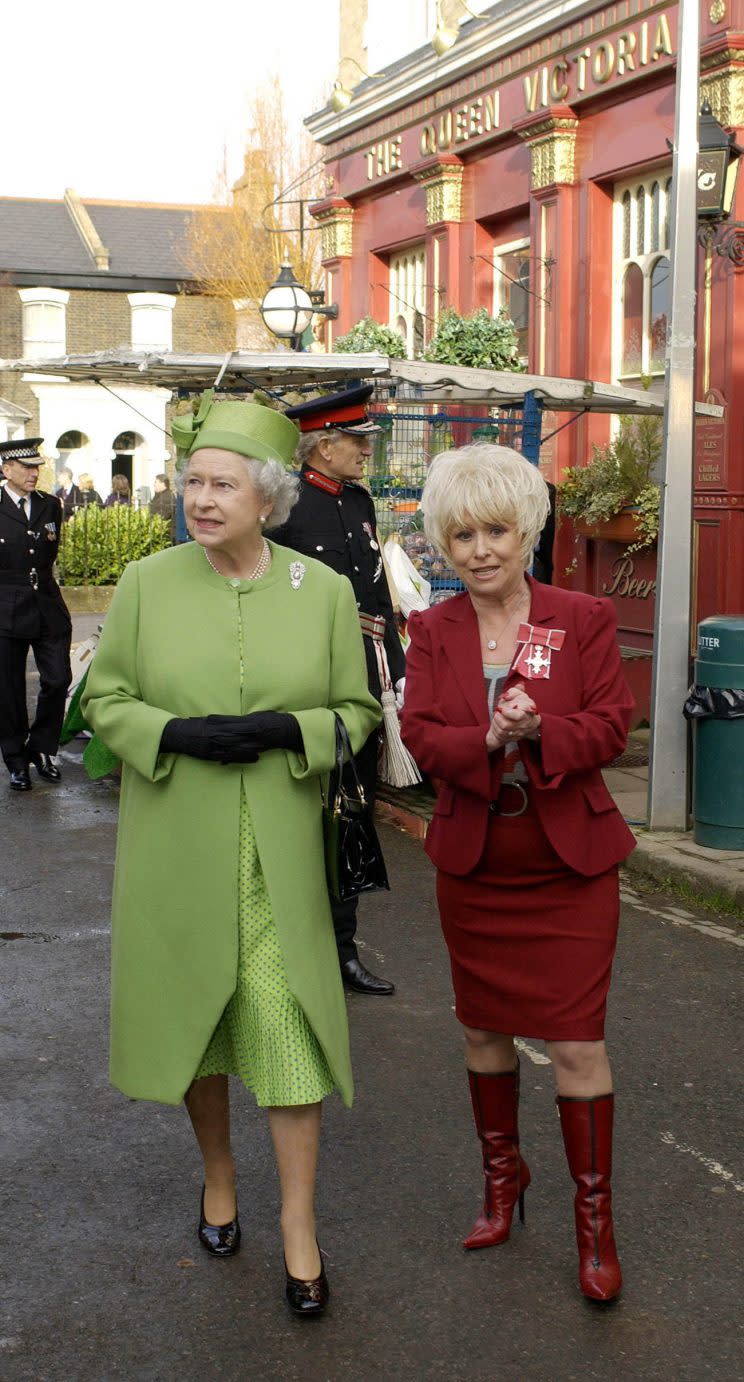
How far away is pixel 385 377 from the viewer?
34.2 feet

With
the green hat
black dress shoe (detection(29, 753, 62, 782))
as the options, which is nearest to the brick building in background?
black dress shoe (detection(29, 753, 62, 782))

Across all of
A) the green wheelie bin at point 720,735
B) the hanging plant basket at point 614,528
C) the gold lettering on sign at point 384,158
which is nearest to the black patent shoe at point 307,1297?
the green wheelie bin at point 720,735

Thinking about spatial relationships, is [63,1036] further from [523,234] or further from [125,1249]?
[523,234]

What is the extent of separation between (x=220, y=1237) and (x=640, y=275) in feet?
→ 37.2

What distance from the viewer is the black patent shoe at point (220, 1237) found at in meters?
3.88

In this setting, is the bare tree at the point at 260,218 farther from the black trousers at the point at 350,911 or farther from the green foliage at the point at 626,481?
the black trousers at the point at 350,911

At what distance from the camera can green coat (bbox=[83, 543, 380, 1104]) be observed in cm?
360

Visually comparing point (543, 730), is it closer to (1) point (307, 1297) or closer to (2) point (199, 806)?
(2) point (199, 806)

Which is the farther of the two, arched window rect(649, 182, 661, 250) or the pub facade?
arched window rect(649, 182, 661, 250)

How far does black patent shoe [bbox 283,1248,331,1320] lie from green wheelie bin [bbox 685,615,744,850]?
4.91 metres

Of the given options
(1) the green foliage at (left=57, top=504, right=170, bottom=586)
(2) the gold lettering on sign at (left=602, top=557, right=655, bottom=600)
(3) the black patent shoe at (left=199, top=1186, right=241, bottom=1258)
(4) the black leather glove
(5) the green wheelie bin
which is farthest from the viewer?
(1) the green foliage at (left=57, top=504, right=170, bottom=586)

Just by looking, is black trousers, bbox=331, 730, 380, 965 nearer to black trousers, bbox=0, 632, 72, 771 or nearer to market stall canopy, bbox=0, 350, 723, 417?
market stall canopy, bbox=0, 350, 723, 417

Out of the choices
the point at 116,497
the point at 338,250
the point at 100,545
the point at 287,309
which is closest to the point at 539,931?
the point at 287,309

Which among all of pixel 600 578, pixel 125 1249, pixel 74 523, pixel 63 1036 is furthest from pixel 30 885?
pixel 74 523
